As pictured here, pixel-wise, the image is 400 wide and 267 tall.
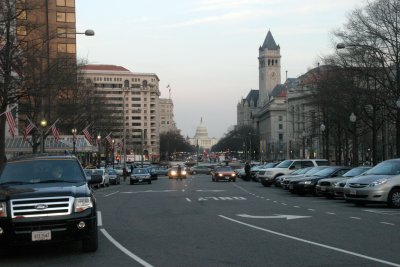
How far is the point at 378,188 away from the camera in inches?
800

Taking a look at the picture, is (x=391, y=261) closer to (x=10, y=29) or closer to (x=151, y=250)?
(x=151, y=250)

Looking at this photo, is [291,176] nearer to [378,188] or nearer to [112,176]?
[378,188]

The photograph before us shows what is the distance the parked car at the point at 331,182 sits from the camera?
25.8 metres

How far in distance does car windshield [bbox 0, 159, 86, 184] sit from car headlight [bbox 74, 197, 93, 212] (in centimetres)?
116

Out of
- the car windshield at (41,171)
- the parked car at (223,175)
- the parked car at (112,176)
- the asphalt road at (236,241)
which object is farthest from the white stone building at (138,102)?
the car windshield at (41,171)

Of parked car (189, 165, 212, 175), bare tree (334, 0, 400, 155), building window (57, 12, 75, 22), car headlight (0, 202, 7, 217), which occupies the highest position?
building window (57, 12, 75, 22)

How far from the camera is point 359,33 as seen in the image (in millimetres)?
39250

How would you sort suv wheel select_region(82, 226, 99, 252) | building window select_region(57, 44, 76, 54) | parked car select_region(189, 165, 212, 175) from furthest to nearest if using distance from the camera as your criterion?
building window select_region(57, 44, 76, 54) < parked car select_region(189, 165, 212, 175) < suv wheel select_region(82, 226, 99, 252)

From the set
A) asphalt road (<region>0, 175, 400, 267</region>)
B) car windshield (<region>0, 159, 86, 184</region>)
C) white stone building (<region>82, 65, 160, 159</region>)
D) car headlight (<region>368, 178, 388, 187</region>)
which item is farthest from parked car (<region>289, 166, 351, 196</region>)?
white stone building (<region>82, 65, 160, 159</region>)

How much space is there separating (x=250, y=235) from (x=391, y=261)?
4037 millimetres

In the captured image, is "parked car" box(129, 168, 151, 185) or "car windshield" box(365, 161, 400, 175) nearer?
"car windshield" box(365, 161, 400, 175)

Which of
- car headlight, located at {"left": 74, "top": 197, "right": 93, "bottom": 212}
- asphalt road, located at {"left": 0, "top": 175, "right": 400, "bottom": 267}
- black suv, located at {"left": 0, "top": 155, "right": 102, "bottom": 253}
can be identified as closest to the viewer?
black suv, located at {"left": 0, "top": 155, "right": 102, "bottom": 253}

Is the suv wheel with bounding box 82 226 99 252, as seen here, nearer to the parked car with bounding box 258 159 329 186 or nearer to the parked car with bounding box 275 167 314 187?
the parked car with bounding box 275 167 314 187

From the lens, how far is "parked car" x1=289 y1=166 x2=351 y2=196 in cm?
2811
